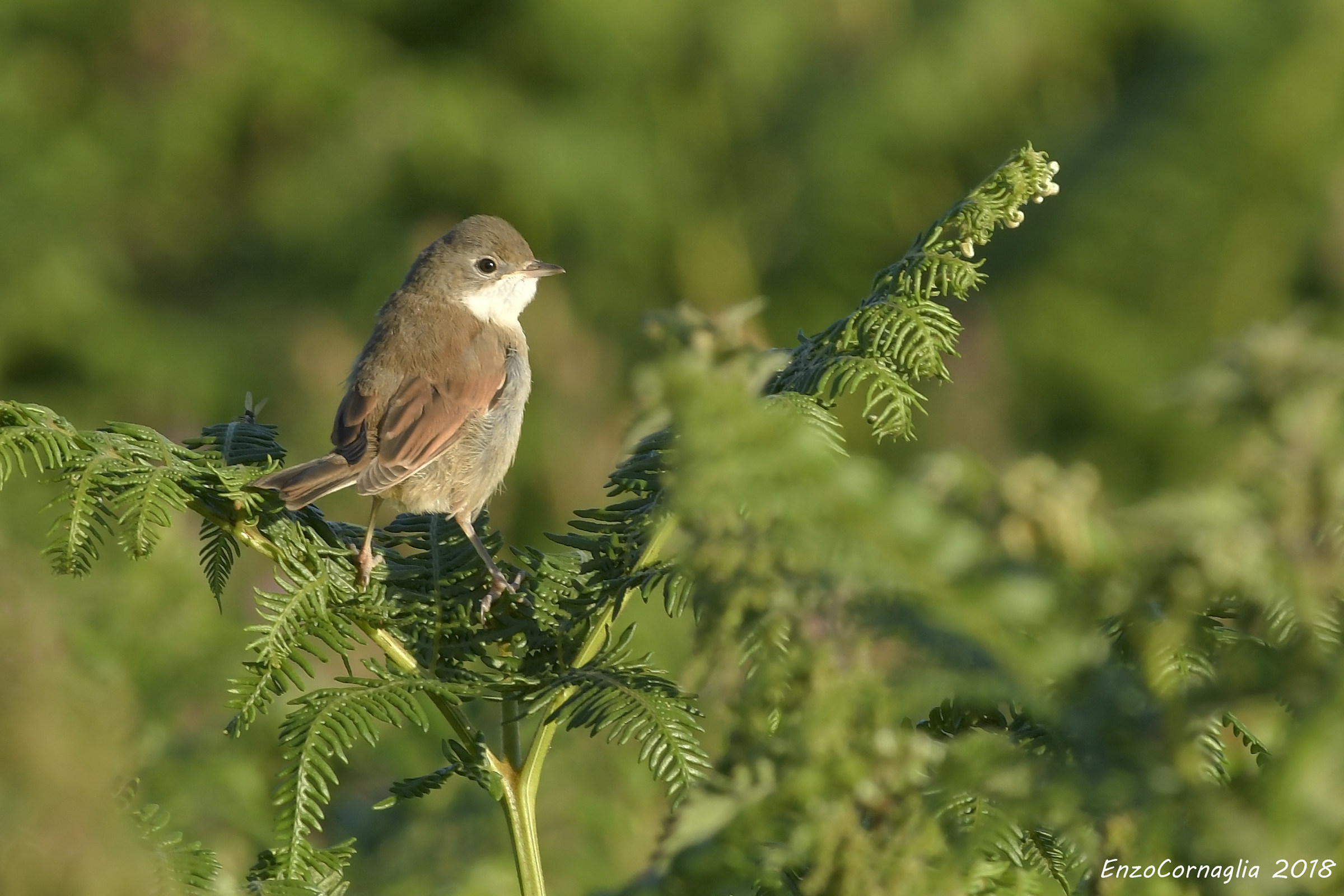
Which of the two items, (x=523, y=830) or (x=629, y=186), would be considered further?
(x=629, y=186)

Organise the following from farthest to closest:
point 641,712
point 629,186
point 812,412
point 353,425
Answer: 1. point 629,186
2. point 353,425
3. point 812,412
4. point 641,712

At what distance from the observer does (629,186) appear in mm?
10281

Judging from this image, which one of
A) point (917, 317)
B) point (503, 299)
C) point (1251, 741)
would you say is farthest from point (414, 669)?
point (503, 299)

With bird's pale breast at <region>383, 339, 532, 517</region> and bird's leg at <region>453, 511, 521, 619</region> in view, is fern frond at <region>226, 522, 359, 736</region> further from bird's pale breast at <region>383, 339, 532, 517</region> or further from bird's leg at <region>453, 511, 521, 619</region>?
bird's pale breast at <region>383, 339, 532, 517</region>

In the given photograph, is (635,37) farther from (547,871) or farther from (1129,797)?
(1129,797)

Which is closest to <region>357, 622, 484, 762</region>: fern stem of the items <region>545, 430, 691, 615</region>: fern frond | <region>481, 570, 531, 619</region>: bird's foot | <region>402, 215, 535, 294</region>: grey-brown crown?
<region>481, 570, 531, 619</region>: bird's foot

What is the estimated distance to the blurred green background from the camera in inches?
334

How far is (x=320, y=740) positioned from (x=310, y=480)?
1131 millimetres

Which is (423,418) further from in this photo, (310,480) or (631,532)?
(631,532)

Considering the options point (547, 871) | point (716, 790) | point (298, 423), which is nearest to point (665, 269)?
point (298, 423)

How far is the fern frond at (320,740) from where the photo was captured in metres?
1.85

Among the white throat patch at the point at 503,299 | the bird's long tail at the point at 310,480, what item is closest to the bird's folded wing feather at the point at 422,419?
the bird's long tail at the point at 310,480

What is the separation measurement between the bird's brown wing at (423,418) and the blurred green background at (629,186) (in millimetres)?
1988

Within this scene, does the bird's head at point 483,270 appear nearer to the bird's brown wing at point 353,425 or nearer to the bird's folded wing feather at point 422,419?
the bird's folded wing feather at point 422,419
